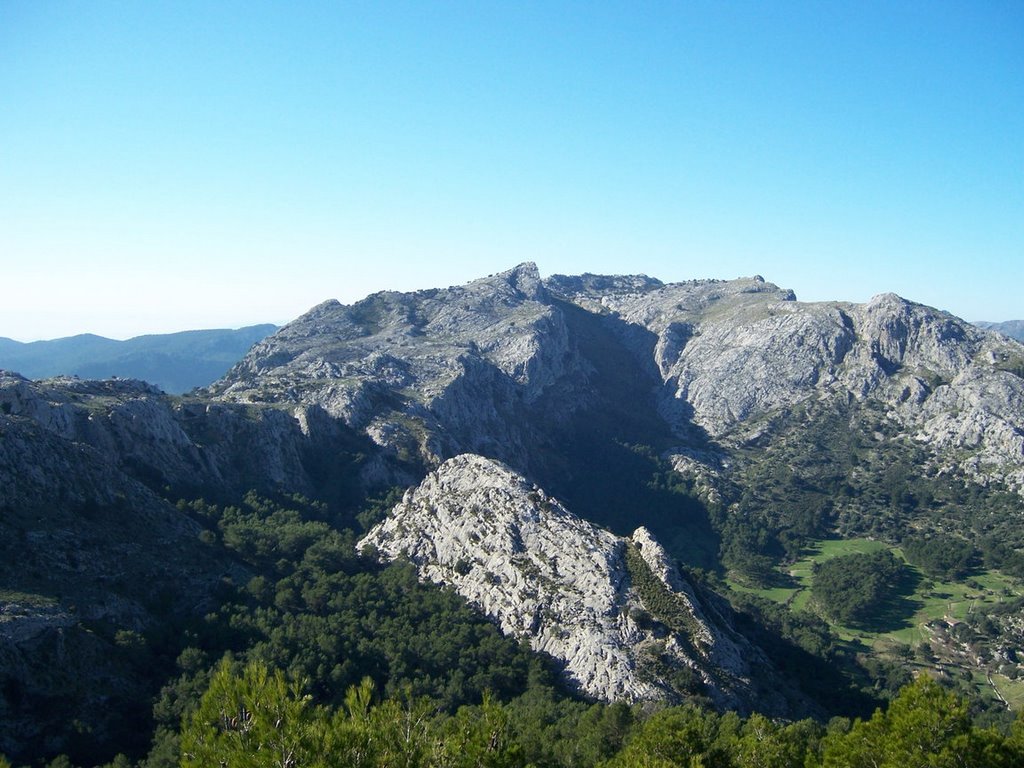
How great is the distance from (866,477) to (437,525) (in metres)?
124

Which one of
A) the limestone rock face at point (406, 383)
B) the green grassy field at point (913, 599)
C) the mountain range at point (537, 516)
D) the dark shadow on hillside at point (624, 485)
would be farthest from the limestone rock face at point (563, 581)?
the dark shadow on hillside at point (624, 485)

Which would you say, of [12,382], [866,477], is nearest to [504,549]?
[12,382]

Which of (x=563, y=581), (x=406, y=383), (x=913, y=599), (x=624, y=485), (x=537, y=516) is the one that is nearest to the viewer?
(x=563, y=581)

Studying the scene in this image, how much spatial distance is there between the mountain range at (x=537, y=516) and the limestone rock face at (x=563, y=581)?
0.27 metres

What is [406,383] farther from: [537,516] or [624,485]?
[537,516]

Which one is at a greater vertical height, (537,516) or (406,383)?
(406,383)

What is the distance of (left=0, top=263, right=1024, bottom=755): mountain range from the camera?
62.1 metres

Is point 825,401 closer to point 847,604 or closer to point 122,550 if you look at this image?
point 847,604

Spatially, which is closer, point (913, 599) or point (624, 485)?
point (913, 599)

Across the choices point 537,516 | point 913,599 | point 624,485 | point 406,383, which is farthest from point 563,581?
point 624,485

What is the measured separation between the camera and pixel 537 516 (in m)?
83.9

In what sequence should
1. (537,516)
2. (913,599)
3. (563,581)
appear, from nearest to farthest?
(563,581)
(537,516)
(913,599)

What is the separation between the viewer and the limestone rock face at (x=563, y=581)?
2549 inches

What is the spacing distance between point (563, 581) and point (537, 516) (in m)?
10.5
